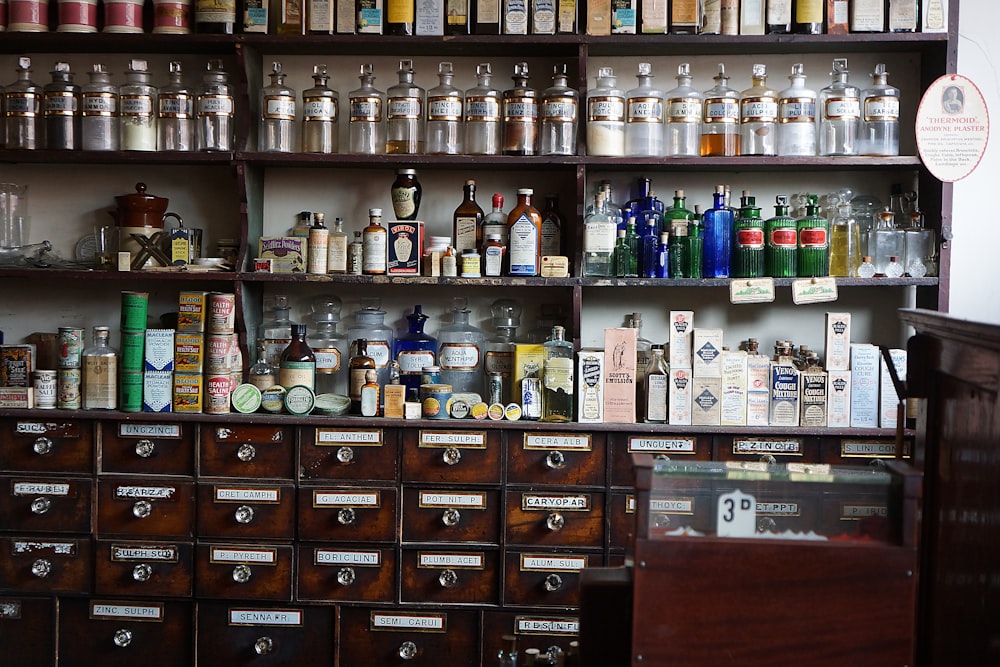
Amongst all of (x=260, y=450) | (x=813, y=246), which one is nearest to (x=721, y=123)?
(x=813, y=246)

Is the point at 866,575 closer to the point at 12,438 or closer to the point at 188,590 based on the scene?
the point at 188,590

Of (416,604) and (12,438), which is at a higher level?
(12,438)

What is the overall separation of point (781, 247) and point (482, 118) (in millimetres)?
1016

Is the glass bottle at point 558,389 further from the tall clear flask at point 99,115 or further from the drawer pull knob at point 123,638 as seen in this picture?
the tall clear flask at point 99,115

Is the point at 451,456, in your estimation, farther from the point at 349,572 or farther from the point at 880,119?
the point at 880,119

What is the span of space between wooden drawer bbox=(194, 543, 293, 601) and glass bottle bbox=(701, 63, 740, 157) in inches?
71.2

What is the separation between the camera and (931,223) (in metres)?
3.26

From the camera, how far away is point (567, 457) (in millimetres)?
3133

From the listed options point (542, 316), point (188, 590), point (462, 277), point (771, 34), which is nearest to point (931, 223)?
point (771, 34)

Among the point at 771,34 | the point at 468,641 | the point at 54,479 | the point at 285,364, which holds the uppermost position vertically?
the point at 771,34

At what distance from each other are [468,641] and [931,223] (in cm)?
196

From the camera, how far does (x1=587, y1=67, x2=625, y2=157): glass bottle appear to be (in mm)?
3205

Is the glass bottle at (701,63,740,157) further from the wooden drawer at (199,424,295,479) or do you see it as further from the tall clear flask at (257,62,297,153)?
the wooden drawer at (199,424,295,479)

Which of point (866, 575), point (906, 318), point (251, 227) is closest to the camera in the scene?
point (866, 575)
